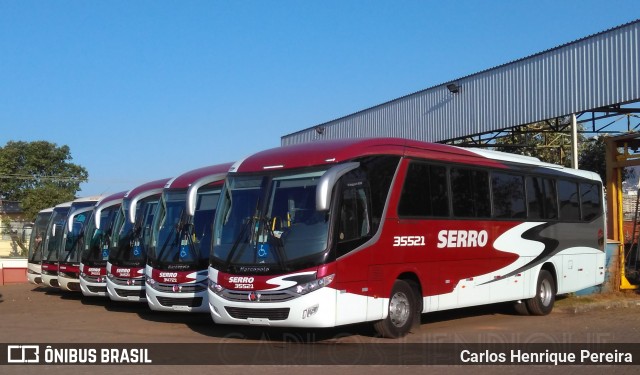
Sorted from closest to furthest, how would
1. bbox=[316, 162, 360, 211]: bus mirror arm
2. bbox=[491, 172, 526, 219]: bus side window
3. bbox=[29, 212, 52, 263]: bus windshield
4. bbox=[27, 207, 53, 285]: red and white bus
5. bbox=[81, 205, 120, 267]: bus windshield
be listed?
bbox=[316, 162, 360, 211]: bus mirror arm → bbox=[491, 172, 526, 219]: bus side window → bbox=[81, 205, 120, 267]: bus windshield → bbox=[27, 207, 53, 285]: red and white bus → bbox=[29, 212, 52, 263]: bus windshield

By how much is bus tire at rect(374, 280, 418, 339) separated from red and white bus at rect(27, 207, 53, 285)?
13.7 m

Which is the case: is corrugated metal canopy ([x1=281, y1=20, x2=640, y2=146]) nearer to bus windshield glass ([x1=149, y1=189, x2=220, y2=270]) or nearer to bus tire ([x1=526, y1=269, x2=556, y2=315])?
bus tire ([x1=526, y1=269, x2=556, y2=315])

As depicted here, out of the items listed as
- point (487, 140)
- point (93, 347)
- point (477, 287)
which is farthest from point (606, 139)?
point (93, 347)

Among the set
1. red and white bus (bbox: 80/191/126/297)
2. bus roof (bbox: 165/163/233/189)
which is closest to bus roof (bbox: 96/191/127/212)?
red and white bus (bbox: 80/191/126/297)

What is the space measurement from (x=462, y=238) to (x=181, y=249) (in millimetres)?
5154

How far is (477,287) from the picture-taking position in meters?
14.2

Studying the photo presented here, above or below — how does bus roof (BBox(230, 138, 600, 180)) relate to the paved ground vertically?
above

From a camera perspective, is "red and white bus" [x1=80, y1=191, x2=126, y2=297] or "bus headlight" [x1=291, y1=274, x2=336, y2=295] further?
"red and white bus" [x1=80, y1=191, x2=126, y2=297]

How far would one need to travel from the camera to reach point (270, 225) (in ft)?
37.2

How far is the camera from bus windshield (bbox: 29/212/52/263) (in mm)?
23297

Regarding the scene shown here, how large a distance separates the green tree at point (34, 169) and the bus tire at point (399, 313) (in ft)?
175

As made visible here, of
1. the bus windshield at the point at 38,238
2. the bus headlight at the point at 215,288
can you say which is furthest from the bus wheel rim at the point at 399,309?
the bus windshield at the point at 38,238

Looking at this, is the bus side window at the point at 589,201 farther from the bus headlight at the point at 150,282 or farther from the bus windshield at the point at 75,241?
the bus windshield at the point at 75,241

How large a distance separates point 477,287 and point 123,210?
8.01 m
